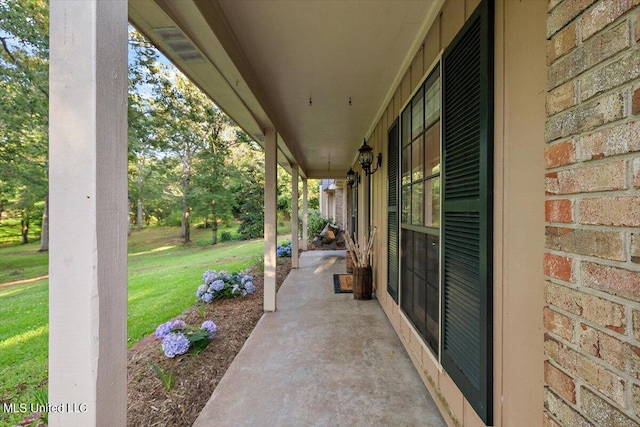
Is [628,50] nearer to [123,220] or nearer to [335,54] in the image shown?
[123,220]

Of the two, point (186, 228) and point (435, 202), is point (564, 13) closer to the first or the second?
point (435, 202)

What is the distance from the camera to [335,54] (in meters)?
2.58

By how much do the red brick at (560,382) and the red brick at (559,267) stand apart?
0.97ft

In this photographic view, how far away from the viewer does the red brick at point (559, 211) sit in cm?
84

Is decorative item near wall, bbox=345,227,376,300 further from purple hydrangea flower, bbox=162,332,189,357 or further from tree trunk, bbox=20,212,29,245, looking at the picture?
tree trunk, bbox=20,212,29,245

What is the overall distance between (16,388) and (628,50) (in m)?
4.16

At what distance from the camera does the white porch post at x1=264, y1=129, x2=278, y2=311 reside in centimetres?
406

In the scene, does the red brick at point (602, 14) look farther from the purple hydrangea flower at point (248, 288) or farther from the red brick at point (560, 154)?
the purple hydrangea flower at point (248, 288)

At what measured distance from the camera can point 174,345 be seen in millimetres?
2576

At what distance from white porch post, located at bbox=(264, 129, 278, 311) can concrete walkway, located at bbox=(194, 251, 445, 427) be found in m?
0.32

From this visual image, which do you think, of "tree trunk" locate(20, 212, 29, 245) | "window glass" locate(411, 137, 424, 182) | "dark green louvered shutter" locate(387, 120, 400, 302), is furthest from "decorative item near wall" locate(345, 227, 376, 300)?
"tree trunk" locate(20, 212, 29, 245)

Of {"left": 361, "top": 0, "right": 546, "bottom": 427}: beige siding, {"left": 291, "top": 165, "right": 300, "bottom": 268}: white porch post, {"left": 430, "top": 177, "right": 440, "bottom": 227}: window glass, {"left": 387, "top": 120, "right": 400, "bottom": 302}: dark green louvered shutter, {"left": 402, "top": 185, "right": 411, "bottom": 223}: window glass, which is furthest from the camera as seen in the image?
{"left": 291, "top": 165, "right": 300, "bottom": 268}: white porch post

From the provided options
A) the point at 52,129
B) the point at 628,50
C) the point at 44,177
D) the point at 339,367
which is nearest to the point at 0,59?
the point at 44,177

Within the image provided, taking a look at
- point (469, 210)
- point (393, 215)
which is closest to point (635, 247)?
point (469, 210)
